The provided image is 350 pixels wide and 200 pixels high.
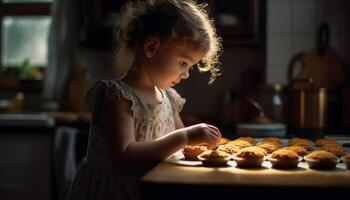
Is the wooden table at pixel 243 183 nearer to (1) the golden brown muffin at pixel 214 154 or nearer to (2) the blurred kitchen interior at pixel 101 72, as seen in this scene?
(1) the golden brown muffin at pixel 214 154

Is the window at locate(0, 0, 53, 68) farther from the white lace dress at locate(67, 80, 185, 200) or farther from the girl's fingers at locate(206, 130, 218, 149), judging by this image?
the girl's fingers at locate(206, 130, 218, 149)

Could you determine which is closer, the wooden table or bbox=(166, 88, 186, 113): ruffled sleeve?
the wooden table

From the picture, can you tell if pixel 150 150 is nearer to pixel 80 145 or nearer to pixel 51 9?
pixel 80 145

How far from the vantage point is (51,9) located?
10.5 feet

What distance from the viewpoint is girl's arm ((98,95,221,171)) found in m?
0.99

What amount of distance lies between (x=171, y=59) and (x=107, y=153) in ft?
0.83

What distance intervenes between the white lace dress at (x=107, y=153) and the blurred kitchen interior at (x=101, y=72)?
0.86 m

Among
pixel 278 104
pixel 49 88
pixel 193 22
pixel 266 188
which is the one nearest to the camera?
pixel 266 188

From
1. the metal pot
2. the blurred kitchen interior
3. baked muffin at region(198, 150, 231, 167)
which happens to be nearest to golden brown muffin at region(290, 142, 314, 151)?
baked muffin at region(198, 150, 231, 167)

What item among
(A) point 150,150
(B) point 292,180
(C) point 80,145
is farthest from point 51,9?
(B) point 292,180

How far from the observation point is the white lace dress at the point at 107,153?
107cm

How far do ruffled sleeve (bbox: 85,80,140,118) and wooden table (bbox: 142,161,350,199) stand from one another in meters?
0.29

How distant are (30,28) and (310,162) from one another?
2.74m

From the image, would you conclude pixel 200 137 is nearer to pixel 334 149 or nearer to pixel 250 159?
pixel 250 159
